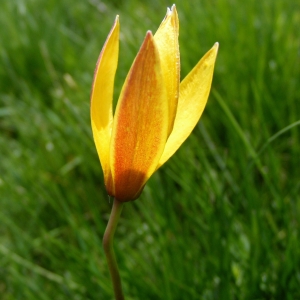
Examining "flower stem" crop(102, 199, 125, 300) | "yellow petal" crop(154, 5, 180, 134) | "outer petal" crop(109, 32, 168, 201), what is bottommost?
"flower stem" crop(102, 199, 125, 300)

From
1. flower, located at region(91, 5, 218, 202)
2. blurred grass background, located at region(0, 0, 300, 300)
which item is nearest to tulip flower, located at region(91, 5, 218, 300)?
flower, located at region(91, 5, 218, 202)

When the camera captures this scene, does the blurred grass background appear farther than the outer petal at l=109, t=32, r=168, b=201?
Yes

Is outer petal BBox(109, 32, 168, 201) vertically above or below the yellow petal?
below

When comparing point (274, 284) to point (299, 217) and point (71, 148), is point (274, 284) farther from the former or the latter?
point (71, 148)

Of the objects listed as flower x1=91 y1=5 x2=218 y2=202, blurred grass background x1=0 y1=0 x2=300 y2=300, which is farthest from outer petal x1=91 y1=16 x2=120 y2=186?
blurred grass background x1=0 y1=0 x2=300 y2=300

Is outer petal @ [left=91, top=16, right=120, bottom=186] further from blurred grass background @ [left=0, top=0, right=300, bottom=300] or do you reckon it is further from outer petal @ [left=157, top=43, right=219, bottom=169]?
blurred grass background @ [left=0, top=0, right=300, bottom=300]

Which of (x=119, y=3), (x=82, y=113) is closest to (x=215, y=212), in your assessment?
(x=82, y=113)

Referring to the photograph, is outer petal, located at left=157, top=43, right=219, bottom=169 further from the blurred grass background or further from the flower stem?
the blurred grass background
